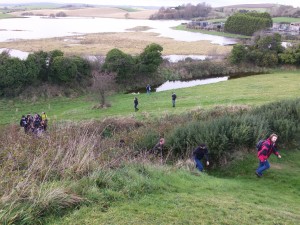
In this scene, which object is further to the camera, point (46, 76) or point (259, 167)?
point (46, 76)

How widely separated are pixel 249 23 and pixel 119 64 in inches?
3059

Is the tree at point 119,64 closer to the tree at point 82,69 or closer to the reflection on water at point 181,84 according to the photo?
the tree at point 82,69

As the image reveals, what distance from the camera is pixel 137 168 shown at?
9469 millimetres

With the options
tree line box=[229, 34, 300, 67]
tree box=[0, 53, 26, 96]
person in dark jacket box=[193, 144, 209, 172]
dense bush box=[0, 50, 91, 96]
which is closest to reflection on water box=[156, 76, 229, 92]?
tree line box=[229, 34, 300, 67]

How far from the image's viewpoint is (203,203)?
25.9ft

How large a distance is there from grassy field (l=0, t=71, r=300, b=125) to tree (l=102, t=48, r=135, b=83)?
165 inches

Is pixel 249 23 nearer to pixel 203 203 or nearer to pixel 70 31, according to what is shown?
pixel 70 31

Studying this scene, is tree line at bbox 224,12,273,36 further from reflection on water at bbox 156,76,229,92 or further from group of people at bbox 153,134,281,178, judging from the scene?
group of people at bbox 153,134,281,178

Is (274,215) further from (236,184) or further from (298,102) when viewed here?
(298,102)

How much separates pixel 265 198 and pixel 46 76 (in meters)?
37.0

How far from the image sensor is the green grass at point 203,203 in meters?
6.93

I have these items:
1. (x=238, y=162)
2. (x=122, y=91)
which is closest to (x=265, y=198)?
(x=238, y=162)

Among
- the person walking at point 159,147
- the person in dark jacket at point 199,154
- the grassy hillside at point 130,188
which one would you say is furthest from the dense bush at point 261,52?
the person in dark jacket at point 199,154

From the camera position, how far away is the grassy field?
2919 cm
